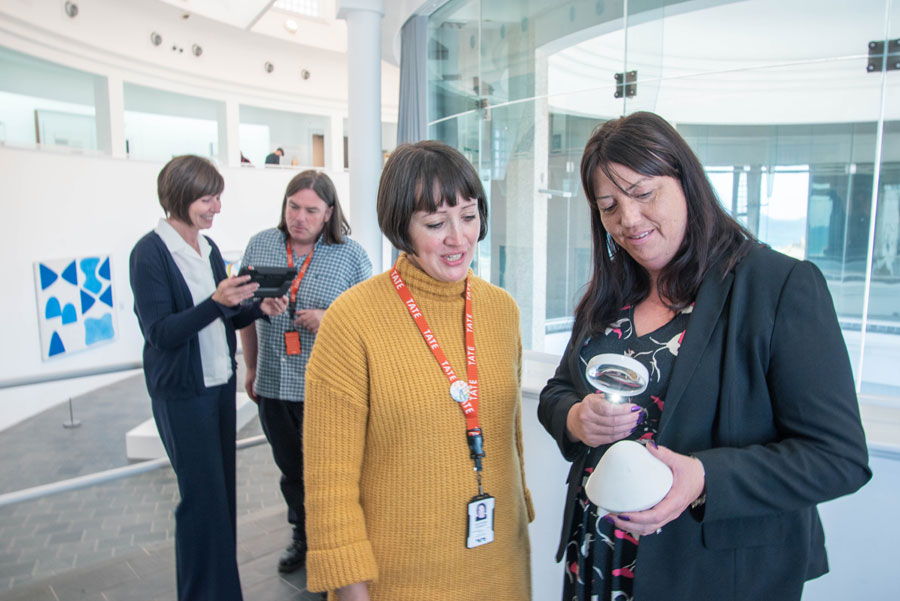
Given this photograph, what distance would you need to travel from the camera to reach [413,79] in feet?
17.9

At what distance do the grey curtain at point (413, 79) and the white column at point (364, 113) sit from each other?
265 millimetres

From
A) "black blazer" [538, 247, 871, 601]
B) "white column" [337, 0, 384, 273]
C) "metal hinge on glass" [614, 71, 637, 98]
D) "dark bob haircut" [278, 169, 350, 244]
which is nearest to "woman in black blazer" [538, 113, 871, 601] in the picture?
"black blazer" [538, 247, 871, 601]

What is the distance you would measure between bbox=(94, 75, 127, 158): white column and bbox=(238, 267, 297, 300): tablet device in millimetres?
10436

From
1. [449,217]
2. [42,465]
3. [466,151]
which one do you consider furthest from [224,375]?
[42,465]

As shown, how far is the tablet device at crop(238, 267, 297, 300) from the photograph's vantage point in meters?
2.39

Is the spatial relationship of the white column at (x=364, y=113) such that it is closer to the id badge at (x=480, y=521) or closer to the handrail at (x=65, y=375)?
the handrail at (x=65, y=375)

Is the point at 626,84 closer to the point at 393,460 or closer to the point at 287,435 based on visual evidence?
the point at 287,435

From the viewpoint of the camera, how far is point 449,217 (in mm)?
1278

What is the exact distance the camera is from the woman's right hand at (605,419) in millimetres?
992

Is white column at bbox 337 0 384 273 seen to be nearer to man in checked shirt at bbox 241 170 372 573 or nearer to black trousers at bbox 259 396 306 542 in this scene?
man in checked shirt at bbox 241 170 372 573

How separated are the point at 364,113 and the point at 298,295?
3.30 metres

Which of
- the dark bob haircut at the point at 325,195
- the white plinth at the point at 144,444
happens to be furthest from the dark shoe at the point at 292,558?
the white plinth at the point at 144,444

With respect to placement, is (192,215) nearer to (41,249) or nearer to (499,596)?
(499,596)

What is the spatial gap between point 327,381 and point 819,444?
92cm
